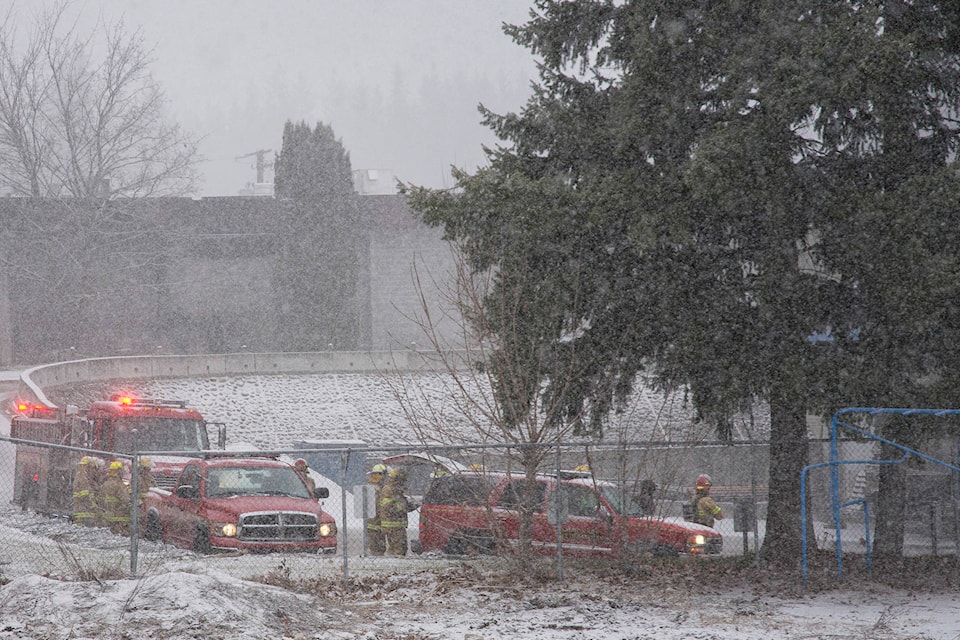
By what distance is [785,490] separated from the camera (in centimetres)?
1455

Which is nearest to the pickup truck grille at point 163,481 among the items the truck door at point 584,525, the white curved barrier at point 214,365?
the truck door at point 584,525

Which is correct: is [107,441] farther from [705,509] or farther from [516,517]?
[705,509]

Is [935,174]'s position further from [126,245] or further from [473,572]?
[126,245]

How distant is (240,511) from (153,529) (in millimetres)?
2255

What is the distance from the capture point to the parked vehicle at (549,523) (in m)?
14.4

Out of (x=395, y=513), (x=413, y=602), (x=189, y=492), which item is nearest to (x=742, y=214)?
(x=413, y=602)

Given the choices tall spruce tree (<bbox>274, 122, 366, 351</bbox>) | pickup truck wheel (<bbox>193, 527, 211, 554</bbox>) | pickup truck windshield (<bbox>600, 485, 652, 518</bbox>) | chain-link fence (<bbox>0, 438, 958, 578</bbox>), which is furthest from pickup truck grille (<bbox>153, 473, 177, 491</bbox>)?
tall spruce tree (<bbox>274, 122, 366, 351</bbox>)

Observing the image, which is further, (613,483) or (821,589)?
(613,483)

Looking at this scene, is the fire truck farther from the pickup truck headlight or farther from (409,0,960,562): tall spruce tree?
the pickup truck headlight

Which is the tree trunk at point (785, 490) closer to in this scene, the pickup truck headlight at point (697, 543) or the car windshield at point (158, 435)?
the pickup truck headlight at point (697, 543)

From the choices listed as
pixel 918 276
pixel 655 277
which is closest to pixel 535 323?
pixel 655 277

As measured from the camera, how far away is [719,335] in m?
13.5

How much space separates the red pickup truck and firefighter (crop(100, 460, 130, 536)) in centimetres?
41

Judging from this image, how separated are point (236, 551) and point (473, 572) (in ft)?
11.9
